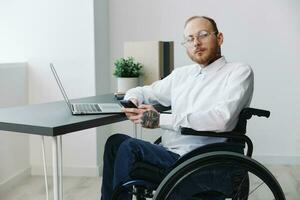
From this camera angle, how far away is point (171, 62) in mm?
2520

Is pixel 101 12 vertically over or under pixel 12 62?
over

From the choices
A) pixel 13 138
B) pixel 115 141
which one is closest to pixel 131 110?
pixel 115 141

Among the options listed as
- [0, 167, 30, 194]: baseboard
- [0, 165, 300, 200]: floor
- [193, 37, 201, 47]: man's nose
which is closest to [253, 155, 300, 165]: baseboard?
[0, 165, 300, 200]: floor

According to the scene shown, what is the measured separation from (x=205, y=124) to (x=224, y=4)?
2.06 meters

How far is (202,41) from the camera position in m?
1.67

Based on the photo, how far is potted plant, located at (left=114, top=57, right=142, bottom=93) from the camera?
2.28m

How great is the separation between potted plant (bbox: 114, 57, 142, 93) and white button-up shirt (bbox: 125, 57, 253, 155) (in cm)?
36

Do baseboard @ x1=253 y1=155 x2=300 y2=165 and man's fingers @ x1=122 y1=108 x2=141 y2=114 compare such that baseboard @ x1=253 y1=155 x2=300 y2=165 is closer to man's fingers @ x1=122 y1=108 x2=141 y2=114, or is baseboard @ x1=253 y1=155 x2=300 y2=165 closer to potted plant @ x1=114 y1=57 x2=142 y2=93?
potted plant @ x1=114 y1=57 x2=142 y2=93

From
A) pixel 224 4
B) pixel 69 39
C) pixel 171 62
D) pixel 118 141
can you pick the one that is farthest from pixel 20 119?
pixel 224 4

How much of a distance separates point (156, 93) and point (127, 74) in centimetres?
43

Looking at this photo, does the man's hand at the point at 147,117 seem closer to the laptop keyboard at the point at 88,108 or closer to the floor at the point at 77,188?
the laptop keyboard at the point at 88,108

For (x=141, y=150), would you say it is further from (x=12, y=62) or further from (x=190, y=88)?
(x=12, y=62)

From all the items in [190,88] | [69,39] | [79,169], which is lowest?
[79,169]

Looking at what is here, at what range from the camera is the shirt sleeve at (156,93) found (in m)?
1.90
